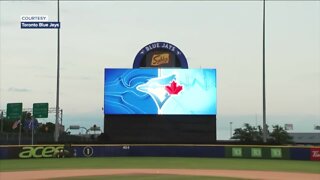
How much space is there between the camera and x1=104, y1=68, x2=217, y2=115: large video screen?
43.6 metres

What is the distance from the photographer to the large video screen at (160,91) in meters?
43.6

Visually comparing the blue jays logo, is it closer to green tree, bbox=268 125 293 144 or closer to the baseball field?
the baseball field

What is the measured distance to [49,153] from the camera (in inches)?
1620

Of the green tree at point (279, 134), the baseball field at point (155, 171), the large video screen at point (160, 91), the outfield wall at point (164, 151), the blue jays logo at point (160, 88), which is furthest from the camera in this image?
the green tree at point (279, 134)

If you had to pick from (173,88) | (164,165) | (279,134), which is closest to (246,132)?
(279,134)

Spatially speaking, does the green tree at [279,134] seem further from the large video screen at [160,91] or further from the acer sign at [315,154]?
the acer sign at [315,154]

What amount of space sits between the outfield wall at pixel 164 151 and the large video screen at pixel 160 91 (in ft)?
9.87

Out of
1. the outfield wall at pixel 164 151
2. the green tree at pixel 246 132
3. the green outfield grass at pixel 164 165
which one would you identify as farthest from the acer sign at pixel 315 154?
the green tree at pixel 246 132

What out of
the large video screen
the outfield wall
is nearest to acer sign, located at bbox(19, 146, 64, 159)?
the outfield wall

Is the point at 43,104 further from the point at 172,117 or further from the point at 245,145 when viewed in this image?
the point at 245,145

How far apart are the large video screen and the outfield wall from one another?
3009mm

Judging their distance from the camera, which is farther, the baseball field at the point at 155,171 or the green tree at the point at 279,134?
the green tree at the point at 279,134

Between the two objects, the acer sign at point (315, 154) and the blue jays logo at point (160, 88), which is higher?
the blue jays logo at point (160, 88)

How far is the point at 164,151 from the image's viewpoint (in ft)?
142
